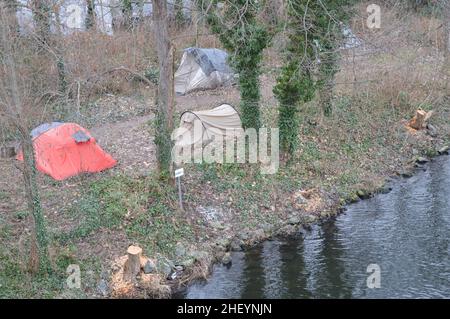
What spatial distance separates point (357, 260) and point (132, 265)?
5646mm

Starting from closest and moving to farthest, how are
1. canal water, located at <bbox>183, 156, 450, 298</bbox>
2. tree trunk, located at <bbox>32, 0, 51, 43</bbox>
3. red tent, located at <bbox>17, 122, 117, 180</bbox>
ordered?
canal water, located at <bbox>183, 156, 450, 298</bbox> < red tent, located at <bbox>17, 122, 117, 180</bbox> < tree trunk, located at <bbox>32, 0, 51, 43</bbox>

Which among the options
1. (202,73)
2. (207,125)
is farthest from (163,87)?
(202,73)

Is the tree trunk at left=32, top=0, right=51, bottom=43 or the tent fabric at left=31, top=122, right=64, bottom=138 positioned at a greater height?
the tree trunk at left=32, top=0, right=51, bottom=43

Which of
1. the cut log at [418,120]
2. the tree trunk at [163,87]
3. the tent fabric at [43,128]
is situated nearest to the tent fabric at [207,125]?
the tree trunk at [163,87]

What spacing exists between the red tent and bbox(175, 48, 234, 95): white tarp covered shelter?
324 inches

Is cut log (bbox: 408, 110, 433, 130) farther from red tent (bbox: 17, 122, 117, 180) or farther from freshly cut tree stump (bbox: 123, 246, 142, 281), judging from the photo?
freshly cut tree stump (bbox: 123, 246, 142, 281)

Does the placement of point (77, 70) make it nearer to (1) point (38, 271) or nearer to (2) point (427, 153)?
(1) point (38, 271)

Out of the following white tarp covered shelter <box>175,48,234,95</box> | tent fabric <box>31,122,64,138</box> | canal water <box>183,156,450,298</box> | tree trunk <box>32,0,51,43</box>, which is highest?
tree trunk <box>32,0,51,43</box>

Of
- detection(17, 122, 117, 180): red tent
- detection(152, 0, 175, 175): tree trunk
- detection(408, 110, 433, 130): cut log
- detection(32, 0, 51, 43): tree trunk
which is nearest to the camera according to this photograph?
detection(152, 0, 175, 175): tree trunk

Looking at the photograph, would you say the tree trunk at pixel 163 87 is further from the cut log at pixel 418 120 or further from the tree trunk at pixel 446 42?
the tree trunk at pixel 446 42

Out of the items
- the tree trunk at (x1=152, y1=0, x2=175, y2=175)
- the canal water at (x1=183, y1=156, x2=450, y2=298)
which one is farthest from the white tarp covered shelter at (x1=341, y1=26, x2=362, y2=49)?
the tree trunk at (x1=152, y1=0, x2=175, y2=175)

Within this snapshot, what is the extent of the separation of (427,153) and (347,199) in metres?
5.78

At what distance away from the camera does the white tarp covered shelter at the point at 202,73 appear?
25891mm

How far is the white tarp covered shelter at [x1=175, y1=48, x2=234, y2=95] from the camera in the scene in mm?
25891
